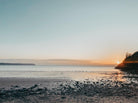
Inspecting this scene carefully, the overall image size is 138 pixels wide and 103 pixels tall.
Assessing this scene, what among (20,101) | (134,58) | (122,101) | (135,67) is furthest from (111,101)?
(134,58)

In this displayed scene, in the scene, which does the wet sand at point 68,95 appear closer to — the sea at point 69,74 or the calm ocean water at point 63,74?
the sea at point 69,74

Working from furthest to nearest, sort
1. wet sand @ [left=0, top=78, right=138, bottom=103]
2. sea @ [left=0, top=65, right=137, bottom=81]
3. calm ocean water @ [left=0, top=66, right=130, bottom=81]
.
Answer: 1. calm ocean water @ [left=0, top=66, right=130, bottom=81]
2. sea @ [left=0, top=65, right=137, bottom=81]
3. wet sand @ [left=0, top=78, right=138, bottom=103]

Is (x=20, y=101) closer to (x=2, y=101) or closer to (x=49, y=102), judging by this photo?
(x=2, y=101)

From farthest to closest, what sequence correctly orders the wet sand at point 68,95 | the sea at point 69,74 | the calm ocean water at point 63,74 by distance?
the calm ocean water at point 63,74 → the sea at point 69,74 → the wet sand at point 68,95

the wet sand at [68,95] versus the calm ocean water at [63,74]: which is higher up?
the wet sand at [68,95]

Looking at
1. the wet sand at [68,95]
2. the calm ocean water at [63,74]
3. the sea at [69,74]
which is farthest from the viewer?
the calm ocean water at [63,74]

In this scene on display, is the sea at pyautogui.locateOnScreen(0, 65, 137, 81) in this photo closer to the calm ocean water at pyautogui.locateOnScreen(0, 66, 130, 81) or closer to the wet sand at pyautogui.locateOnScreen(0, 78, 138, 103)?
the calm ocean water at pyautogui.locateOnScreen(0, 66, 130, 81)

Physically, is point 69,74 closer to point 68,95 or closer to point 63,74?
point 63,74

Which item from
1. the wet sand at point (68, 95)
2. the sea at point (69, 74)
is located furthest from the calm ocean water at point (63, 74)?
the wet sand at point (68, 95)

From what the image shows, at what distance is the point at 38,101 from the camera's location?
→ 659 inches

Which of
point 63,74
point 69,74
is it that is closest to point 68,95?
point 63,74

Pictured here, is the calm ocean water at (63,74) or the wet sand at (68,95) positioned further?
the calm ocean water at (63,74)

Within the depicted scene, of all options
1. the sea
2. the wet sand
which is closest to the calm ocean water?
the sea

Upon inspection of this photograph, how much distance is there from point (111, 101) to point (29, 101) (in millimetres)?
8103
